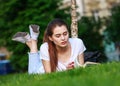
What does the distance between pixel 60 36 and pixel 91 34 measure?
2816 cm

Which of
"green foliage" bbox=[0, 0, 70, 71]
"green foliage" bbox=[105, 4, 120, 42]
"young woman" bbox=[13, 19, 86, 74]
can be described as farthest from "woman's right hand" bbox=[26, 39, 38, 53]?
"green foliage" bbox=[105, 4, 120, 42]

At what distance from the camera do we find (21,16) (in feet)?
106

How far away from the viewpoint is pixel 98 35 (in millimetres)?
36969

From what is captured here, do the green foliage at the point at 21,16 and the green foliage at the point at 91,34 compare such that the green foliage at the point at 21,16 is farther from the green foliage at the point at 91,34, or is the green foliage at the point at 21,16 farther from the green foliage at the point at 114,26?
the green foliage at the point at 114,26

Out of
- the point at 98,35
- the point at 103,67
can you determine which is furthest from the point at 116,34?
the point at 103,67

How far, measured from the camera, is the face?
798 centimetres

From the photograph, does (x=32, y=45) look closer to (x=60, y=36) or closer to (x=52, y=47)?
(x=52, y=47)

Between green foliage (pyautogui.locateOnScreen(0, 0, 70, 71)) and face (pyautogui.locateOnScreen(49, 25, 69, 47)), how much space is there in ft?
75.5

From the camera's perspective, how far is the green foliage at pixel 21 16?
3147 cm

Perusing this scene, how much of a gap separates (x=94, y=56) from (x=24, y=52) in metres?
22.7

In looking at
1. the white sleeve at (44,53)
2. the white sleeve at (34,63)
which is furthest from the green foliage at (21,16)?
the white sleeve at (44,53)

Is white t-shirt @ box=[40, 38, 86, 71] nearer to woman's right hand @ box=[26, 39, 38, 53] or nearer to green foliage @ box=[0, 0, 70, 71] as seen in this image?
woman's right hand @ box=[26, 39, 38, 53]

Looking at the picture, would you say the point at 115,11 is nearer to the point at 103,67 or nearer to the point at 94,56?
the point at 94,56

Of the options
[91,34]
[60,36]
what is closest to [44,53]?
[60,36]
